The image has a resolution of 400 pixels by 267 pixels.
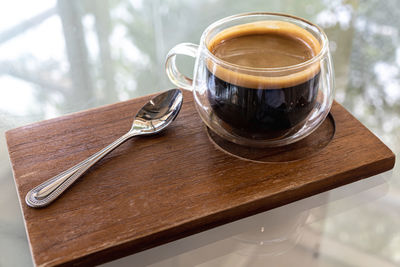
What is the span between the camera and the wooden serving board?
1.53 feet

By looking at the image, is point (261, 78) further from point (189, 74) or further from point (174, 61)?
point (189, 74)

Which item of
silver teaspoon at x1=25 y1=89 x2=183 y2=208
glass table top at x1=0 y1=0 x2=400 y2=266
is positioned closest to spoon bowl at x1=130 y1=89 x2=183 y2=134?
silver teaspoon at x1=25 y1=89 x2=183 y2=208

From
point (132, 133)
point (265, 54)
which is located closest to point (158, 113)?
point (132, 133)

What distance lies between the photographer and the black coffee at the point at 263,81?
514 mm

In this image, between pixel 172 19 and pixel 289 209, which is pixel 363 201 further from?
pixel 172 19

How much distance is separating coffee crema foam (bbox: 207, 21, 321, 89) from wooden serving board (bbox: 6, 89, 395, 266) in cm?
9

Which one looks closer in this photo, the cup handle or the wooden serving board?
the wooden serving board

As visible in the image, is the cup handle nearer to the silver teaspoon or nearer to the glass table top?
the silver teaspoon

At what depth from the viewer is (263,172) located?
0.53 m

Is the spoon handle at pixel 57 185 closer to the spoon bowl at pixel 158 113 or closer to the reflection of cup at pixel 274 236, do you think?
the spoon bowl at pixel 158 113

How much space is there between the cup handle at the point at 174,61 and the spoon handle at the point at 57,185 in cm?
13

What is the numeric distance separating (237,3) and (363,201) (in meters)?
0.52

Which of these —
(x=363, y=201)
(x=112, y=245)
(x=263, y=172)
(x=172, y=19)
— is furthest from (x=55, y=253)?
(x=172, y=19)

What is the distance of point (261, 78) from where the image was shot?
504 mm
